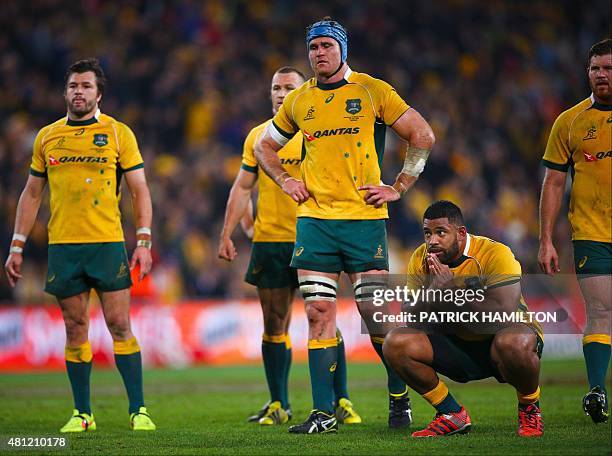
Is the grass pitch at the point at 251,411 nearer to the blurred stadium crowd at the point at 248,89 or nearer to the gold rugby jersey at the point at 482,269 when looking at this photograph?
the gold rugby jersey at the point at 482,269

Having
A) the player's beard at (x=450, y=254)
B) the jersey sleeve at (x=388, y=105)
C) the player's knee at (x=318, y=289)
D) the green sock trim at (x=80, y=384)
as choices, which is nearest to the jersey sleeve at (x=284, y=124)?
the jersey sleeve at (x=388, y=105)

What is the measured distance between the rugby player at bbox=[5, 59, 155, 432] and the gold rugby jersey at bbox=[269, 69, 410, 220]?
1605mm

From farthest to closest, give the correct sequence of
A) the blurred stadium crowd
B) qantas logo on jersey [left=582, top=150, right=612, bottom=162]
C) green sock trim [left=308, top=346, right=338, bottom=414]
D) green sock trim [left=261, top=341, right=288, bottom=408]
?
1. the blurred stadium crowd
2. green sock trim [left=261, top=341, right=288, bottom=408]
3. qantas logo on jersey [left=582, top=150, right=612, bottom=162]
4. green sock trim [left=308, top=346, right=338, bottom=414]

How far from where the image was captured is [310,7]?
76.7 feet

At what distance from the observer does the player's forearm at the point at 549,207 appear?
772cm

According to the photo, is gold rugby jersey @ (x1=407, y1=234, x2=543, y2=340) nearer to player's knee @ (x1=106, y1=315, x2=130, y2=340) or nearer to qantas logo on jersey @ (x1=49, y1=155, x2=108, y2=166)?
player's knee @ (x1=106, y1=315, x2=130, y2=340)

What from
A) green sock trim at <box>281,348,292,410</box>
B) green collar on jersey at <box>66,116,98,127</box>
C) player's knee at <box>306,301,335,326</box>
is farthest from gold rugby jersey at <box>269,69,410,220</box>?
green sock trim at <box>281,348,292,410</box>

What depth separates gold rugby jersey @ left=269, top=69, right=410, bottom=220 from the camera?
7.19m

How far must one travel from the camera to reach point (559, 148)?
768cm

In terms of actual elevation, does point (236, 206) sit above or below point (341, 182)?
above

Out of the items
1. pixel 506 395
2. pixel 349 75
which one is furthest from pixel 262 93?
pixel 349 75

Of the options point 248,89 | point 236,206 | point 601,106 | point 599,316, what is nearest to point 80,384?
point 236,206

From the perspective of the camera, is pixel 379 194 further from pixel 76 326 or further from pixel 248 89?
pixel 248 89

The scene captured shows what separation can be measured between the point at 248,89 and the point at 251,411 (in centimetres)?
1239
